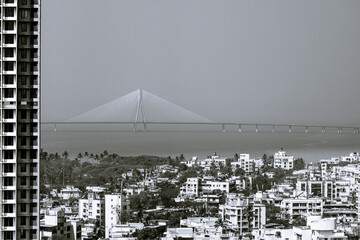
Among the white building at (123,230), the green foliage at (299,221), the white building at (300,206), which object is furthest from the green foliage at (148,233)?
the white building at (300,206)

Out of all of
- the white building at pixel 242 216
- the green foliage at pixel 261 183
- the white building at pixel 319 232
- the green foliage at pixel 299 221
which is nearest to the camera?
the white building at pixel 319 232

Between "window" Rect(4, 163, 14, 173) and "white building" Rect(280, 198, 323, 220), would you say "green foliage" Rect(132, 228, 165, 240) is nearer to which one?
"white building" Rect(280, 198, 323, 220)

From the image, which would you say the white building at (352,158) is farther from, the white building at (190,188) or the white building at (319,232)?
the white building at (319,232)

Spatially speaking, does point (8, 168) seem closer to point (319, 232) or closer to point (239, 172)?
point (319, 232)

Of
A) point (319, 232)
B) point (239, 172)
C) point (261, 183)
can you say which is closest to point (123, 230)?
point (319, 232)

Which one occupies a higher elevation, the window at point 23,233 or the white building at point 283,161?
the white building at point 283,161

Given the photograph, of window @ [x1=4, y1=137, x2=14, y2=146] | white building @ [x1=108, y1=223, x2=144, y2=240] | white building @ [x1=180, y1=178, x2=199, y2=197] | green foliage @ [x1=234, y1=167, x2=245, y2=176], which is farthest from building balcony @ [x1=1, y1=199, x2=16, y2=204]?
green foliage @ [x1=234, y1=167, x2=245, y2=176]
